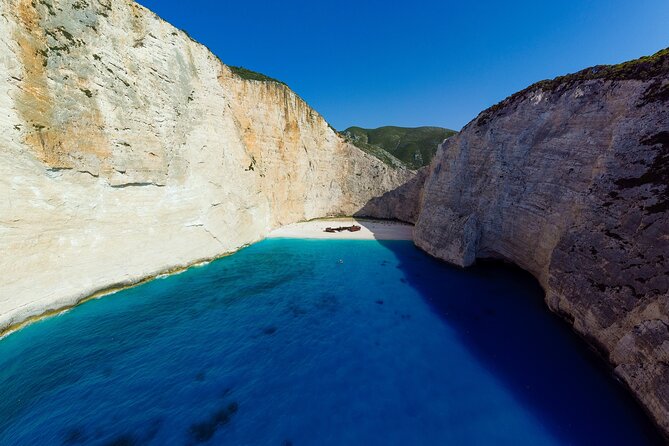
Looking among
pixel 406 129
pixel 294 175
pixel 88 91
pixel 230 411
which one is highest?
pixel 406 129

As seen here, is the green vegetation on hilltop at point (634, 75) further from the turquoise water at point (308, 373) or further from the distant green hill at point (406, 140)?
the distant green hill at point (406, 140)

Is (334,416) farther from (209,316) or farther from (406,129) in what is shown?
(406,129)

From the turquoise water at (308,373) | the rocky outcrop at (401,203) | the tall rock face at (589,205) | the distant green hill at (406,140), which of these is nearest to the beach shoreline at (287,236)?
the turquoise water at (308,373)

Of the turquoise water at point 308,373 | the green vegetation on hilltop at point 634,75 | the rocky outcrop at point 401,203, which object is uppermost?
the green vegetation on hilltop at point 634,75

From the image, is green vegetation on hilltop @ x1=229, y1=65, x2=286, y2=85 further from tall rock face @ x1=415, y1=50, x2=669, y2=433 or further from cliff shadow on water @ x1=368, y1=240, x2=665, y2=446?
cliff shadow on water @ x1=368, y1=240, x2=665, y2=446

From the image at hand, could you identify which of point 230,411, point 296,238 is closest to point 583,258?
point 230,411

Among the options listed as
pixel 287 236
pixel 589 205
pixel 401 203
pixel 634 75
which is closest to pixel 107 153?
A: pixel 287 236

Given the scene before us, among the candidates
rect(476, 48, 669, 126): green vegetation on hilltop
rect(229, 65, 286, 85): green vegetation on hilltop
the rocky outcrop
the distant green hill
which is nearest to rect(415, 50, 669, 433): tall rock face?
rect(476, 48, 669, 126): green vegetation on hilltop
